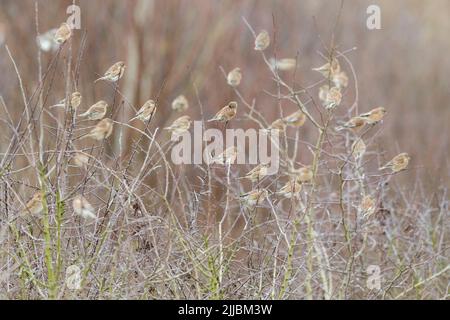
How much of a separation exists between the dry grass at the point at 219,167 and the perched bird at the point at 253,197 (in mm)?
83

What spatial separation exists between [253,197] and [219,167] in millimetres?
348

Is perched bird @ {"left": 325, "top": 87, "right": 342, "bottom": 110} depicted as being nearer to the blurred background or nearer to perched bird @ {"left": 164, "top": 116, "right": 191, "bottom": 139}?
perched bird @ {"left": 164, "top": 116, "right": 191, "bottom": 139}

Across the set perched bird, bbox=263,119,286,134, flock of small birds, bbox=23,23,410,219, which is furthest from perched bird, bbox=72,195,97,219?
perched bird, bbox=263,119,286,134

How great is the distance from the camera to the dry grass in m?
3.70

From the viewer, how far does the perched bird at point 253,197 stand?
12.6 feet

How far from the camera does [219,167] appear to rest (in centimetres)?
416

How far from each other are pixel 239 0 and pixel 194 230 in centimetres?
777

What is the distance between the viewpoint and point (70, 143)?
3.64 meters

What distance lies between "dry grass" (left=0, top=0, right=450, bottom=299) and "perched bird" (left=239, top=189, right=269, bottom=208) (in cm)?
8

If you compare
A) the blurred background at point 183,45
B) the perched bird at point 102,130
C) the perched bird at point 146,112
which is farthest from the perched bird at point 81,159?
the blurred background at point 183,45

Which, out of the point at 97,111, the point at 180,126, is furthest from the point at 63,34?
the point at 180,126

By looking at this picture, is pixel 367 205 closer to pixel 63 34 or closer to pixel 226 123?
pixel 226 123

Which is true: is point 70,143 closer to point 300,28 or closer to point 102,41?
point 102,41
